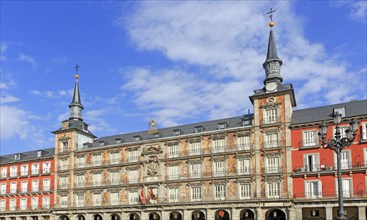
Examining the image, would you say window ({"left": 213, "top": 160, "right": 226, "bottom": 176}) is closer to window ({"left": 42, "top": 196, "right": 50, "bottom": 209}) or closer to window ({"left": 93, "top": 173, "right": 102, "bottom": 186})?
window ({"left": 93, "top": 173, "right": 102, "bottom": 186})

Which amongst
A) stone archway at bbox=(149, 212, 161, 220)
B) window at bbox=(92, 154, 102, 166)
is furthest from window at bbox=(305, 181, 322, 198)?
window at bbox=(92, 154, 102, 166)

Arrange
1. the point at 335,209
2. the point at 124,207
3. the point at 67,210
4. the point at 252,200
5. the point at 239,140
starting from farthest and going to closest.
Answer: the point at 67,210 → the point at 124,207 → the point at 239,140 → the point at 252,200 → the point at 335,209

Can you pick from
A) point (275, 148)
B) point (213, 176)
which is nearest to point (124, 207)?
point (213, 176)

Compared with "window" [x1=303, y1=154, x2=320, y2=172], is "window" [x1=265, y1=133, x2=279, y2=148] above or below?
above

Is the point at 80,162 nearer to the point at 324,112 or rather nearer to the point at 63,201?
the point at 63,201

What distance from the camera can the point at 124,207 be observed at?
6488 cm

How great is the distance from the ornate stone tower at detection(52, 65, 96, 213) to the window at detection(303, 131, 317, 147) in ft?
128

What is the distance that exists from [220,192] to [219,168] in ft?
11.0

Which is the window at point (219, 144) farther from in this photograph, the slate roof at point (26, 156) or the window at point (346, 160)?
the slate roof at point (26, 156)

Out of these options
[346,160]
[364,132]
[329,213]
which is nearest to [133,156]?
[329,213]

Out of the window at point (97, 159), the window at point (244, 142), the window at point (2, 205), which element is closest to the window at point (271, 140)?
the window at point (244, 142)

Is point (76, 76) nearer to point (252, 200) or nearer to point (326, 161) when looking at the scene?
point (252, 200)

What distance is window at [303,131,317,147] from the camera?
54.0 m

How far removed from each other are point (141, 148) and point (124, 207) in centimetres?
941
